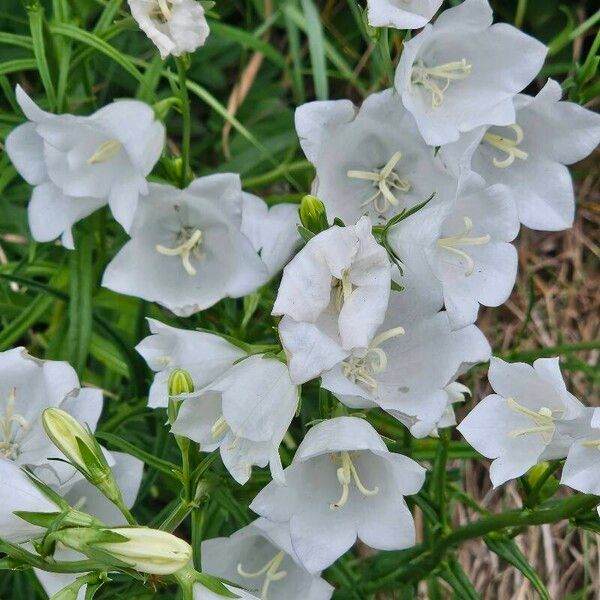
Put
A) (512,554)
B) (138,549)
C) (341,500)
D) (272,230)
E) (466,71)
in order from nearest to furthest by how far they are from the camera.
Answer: (138,549), (341,500), (512,554), (272,230), (466,71)

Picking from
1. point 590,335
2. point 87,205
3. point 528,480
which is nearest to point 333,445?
point 528,480

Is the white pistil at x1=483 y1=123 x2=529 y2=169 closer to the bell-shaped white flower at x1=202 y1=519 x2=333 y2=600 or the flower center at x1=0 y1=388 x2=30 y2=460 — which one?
the bell-shaped white flower at x1=202 y1=519 x2=333 y2=600

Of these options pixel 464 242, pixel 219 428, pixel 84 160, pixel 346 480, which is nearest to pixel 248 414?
pixel 219 428

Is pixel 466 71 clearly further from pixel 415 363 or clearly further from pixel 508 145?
pixel 415 363

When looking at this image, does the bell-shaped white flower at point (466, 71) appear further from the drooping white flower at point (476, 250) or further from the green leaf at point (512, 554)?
the green leaf at point (512, 554)

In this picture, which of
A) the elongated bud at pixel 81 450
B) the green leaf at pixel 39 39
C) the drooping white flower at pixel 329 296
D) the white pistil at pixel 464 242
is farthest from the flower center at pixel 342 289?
the green leaf at pixel 39 39

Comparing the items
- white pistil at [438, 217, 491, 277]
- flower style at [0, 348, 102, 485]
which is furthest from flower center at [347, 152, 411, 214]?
flower style at [0, 348, 102, 485]

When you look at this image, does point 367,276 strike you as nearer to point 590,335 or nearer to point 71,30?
point 71,30
